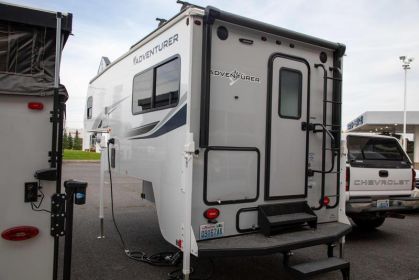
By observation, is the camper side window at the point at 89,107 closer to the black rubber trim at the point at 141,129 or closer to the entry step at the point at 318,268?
the black rubber trim at the point at 141,129

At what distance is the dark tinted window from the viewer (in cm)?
715

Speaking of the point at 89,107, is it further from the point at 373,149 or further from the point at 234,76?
the point at 373,149

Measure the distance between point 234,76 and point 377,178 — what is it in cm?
394

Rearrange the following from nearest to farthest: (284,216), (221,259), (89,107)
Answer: (284,216), (221,259), (89,107)

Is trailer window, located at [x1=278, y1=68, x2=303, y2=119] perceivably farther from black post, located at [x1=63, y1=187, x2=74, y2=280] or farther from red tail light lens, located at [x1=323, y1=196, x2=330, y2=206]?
black post, located at [x1=63, y1=187, x2=74, y2=280]

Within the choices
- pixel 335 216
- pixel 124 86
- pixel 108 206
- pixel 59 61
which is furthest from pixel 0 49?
pixel 108 206

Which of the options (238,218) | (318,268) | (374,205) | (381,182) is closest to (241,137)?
(238,218)

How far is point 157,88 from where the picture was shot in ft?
16.7

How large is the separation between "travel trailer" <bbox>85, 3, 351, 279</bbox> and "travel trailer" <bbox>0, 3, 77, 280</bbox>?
4.15 feet

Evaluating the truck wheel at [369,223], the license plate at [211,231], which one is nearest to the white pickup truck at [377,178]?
the truck wheel at [369,223]

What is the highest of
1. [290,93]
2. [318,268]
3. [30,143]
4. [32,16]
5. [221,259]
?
[32,16]

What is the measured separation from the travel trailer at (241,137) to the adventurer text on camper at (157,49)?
0.10 feet

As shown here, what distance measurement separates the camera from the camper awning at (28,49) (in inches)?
129

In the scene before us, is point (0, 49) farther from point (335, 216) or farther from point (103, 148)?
point (335, 216)
